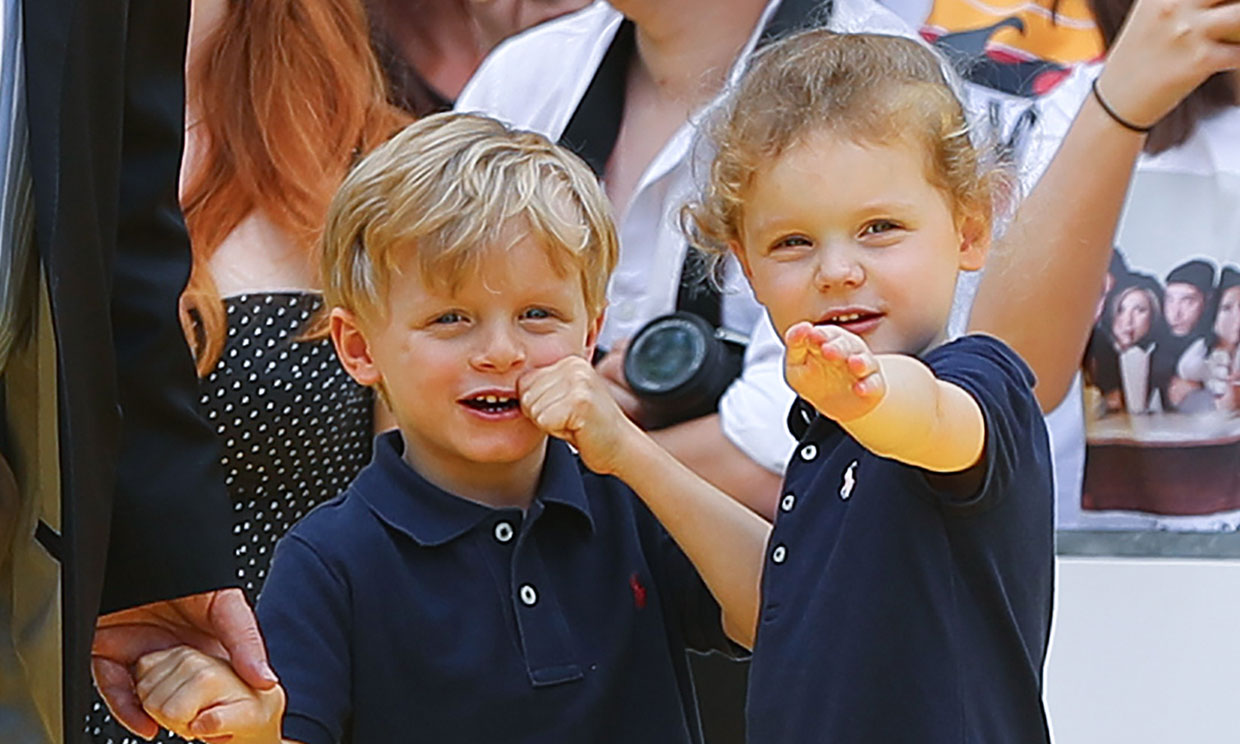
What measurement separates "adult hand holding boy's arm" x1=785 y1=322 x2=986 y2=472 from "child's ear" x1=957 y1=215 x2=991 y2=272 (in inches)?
8.6

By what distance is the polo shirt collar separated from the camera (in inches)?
59.8

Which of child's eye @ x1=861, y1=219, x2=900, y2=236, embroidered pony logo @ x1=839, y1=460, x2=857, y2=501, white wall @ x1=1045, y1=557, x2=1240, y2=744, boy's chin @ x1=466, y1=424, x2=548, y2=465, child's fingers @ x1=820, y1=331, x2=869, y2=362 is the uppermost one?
child's eye @ x1=861, y1=219, x2=900, y2=236

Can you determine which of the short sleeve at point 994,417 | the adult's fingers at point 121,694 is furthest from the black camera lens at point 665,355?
the adult's fingers at point 121,694

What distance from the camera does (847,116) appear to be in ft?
4.69

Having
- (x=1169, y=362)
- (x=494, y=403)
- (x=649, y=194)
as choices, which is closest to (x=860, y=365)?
(x=494, y=403)

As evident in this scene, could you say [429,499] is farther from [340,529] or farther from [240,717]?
[240,717]

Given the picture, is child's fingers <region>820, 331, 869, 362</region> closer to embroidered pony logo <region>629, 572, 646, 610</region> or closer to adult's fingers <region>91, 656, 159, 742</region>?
embroidered pony logo <region>629, 572, 646, 610</region>

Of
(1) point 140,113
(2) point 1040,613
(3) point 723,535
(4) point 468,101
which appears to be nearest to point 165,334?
(1) point 140,113

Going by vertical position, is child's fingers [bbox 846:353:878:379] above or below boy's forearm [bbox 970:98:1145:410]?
below

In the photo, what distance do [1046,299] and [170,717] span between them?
1.15 meters

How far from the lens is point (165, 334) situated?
1.26m

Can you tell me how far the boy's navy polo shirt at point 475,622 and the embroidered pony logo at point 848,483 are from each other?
0.72 feet

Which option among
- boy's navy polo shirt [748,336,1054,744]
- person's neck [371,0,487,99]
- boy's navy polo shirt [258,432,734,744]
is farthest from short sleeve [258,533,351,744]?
person's neck [371,0,487,99]

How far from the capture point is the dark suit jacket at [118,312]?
1.09 meters
